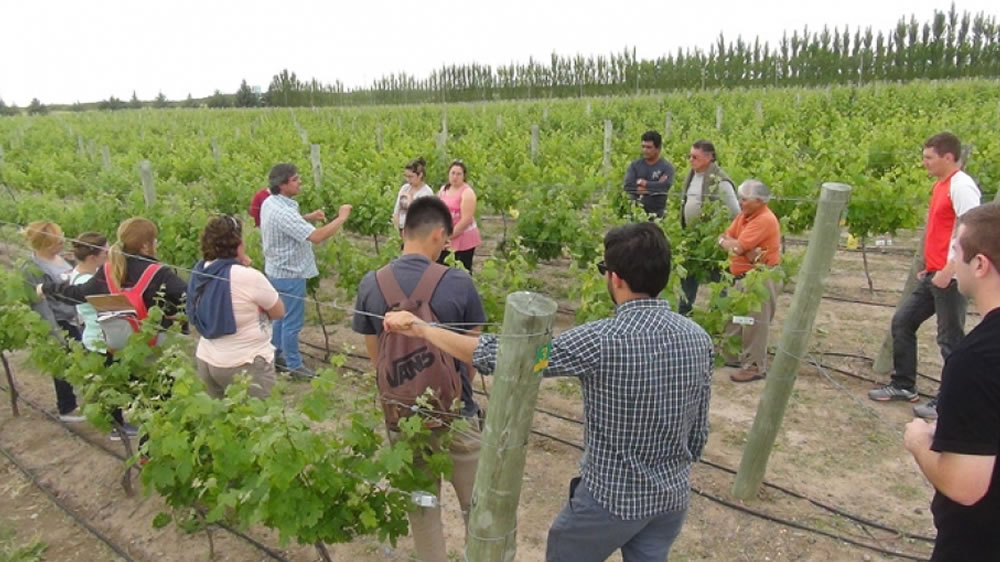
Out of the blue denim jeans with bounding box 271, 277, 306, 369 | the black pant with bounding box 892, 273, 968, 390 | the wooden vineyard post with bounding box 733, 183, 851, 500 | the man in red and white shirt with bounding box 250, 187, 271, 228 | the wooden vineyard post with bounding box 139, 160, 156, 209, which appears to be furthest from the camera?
the wooden vineyard post with bounding box 139, 160, 156, 209

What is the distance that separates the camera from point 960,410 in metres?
1.72

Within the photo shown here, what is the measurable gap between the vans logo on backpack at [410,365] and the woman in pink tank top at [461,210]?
3456 mm

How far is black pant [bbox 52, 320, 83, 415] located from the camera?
209 inches

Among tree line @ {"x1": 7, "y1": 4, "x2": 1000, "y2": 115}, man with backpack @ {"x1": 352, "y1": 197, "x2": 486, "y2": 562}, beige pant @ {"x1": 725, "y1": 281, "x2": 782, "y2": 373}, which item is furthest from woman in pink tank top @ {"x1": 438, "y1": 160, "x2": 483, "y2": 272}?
tree line @ {"x1": 7, "y1": 4, "x2": 1000, "y2": 115}

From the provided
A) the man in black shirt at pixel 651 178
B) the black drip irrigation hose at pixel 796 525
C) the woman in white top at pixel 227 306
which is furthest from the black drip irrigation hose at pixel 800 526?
the man in black shirt at pixel 651 178

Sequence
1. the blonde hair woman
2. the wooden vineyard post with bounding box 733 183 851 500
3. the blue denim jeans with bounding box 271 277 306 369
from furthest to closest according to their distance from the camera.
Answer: the blue denim jeans with bounding box 271 277 306 369, the blonde hair woman, the wooden vineyard post with bounding box 733 183 851 500

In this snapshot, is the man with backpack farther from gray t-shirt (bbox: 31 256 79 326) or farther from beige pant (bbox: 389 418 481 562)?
gray t-shirt (bbox: 31 256 79 326)

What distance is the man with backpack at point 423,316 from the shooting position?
2736 millimetres

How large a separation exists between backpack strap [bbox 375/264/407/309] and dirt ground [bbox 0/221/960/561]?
611 mm

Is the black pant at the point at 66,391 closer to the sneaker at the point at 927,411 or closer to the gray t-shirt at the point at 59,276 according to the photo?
the gray t-shirt at the point at 59,276

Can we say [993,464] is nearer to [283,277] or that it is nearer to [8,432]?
[283,277]

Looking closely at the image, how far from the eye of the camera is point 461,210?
247 inches

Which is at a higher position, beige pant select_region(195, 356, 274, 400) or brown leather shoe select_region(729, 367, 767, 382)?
beige pant select_region(195, 356, 274, 400)

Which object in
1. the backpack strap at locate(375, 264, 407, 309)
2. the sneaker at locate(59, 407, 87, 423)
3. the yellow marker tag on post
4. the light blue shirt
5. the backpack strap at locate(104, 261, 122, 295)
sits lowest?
the sneaker at locate(59, 407, 87, 423)
